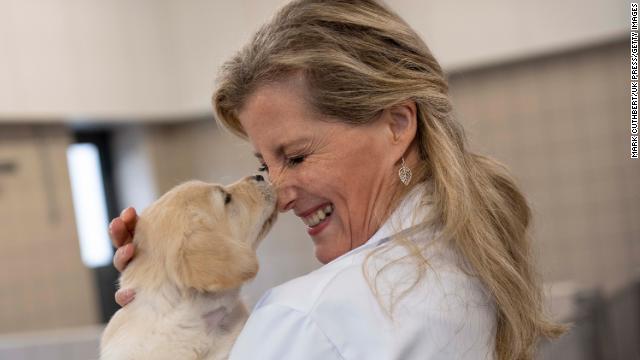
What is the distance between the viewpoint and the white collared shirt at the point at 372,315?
0.80 meters

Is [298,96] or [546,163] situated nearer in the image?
[298,96]

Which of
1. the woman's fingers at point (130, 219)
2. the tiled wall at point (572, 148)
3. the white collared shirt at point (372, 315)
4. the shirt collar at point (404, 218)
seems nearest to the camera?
the white collared shirt at point (372, 315)

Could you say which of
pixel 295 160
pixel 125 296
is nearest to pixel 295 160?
pixel 295 160

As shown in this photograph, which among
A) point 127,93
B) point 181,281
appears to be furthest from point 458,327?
point 127,93

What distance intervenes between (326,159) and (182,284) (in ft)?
1.33

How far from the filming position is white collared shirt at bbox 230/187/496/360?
0.80 m

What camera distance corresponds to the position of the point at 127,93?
13.3 feet

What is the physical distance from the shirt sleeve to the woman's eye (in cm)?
26

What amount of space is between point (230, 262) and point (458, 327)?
0.49 meters

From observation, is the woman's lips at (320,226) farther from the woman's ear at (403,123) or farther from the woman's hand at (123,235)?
the woman's hand at (123,235)

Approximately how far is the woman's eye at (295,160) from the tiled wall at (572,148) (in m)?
2.55

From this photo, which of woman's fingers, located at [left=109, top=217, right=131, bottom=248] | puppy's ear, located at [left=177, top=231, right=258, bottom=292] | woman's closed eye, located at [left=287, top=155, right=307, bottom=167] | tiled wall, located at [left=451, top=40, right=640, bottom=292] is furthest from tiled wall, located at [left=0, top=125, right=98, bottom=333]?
woman's closed eye, located at [left=287, top=155, right=307, bottom=167]

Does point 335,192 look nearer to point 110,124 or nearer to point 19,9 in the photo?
point 19,9

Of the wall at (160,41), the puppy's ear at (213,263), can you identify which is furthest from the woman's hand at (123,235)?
the wall at (160,41)
